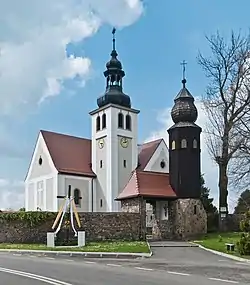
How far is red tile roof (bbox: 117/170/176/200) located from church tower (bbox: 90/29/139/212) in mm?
12109

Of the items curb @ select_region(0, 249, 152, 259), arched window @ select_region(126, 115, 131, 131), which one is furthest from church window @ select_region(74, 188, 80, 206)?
curb @ select_region(0, 249, 152, 259)

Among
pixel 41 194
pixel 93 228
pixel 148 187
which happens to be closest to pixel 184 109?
pixel 148 187

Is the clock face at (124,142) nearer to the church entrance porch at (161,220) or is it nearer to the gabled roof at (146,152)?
the gabled roof at (146,152)

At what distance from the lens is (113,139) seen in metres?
57.3

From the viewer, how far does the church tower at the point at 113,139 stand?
185 ft

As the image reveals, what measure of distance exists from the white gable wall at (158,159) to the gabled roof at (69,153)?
21.7 feet

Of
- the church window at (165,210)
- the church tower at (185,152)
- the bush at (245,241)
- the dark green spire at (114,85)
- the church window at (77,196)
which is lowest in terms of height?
the bush at (245,241)

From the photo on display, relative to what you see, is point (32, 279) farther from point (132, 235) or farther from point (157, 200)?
point (157, 200)

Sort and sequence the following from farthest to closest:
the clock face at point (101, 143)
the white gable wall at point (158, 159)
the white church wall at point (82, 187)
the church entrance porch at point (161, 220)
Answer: the white gable wall at point (158, 159)
the clock face at point (101, 143)
the white church wall at point (82, 187)
the church entrance porch at point (161, 220)

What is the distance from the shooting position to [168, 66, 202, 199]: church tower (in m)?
43.6

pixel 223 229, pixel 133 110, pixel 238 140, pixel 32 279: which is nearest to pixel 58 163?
pixel 133 110

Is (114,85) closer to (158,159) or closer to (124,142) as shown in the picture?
(124,142)

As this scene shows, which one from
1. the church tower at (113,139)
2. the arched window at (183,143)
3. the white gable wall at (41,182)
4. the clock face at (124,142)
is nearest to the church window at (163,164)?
the church tower at (113,139)

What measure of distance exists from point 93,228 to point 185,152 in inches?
424
